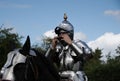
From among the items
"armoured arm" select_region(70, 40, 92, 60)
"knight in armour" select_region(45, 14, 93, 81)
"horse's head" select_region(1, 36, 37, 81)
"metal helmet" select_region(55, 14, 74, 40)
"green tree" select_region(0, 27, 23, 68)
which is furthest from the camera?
"green tree" select_region(0, 27, 23, 68)

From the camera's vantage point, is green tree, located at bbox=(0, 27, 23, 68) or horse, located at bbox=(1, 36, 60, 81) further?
green tree, located at bbox=(0, 27, 23, 68)

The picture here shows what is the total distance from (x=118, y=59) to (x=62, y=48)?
25.5m

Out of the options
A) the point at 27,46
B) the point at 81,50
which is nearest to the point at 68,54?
the point at 81,50

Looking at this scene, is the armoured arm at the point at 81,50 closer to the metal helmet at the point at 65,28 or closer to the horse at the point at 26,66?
the metal helmet at the point at 65,28

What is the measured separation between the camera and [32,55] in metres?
5.11

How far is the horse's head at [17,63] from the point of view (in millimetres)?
4816

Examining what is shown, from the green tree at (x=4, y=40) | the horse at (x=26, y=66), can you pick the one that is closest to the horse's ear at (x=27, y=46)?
the horse at (x=26, y=66)

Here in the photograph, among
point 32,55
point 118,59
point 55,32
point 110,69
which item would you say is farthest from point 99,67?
point 32,55

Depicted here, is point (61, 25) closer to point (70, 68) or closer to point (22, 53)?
point (70, 68)

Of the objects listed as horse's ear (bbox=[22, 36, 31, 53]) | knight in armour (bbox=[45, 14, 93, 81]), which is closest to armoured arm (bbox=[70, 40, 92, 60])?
knight in armour (bbox=[45, 14, 93, 81])

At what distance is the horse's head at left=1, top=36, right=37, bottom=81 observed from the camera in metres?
4.82

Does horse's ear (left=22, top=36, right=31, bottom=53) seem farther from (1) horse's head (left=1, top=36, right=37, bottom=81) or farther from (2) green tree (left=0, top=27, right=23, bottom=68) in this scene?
(2) green tree (left=0, top=27, right=23, bottom=68)

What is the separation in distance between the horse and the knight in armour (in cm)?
120

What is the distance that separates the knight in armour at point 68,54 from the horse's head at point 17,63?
1470 mm
